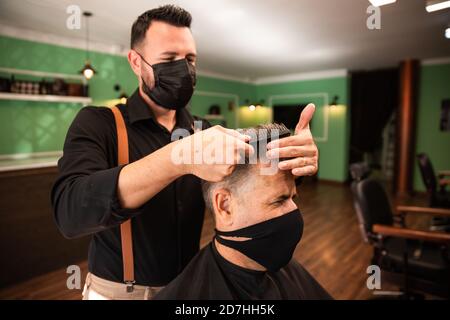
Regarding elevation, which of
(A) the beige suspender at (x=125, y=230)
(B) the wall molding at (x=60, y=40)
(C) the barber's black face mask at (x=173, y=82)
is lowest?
(A) the beige suspender at (x=125, y=230)

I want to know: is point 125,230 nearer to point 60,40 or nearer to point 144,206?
point 144,206

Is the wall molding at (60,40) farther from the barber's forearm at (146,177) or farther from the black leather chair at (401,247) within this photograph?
the black leather chair at (401,247)

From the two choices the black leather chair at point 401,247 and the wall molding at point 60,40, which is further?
the black leather chair at point 401,247

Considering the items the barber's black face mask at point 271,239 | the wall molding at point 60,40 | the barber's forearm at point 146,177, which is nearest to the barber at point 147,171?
the barber's forearm at point 146,177

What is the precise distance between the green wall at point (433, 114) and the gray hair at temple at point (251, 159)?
688 cm

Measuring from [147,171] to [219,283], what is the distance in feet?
1.70

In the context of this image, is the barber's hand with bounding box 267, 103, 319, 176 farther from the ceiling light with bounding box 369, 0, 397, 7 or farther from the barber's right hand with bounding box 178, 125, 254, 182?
the ceiling light with bounding box 369, 0, 397, 7

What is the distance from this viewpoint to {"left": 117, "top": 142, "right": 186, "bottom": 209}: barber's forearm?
1.94 ft

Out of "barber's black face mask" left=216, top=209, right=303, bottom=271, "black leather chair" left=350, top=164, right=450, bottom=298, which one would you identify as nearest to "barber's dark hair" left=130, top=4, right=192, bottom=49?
"barber's black face mask" left=216, top=209, right=303, bottom=271

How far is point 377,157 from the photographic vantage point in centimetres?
836

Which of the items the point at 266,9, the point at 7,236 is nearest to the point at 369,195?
the point at 266,9

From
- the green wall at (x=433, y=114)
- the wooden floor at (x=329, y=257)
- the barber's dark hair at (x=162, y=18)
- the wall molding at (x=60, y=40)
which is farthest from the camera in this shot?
the green wall at (x=433, y=114)

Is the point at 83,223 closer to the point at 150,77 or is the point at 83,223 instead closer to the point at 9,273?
the point at 150,77

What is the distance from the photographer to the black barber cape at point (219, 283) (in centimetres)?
90
